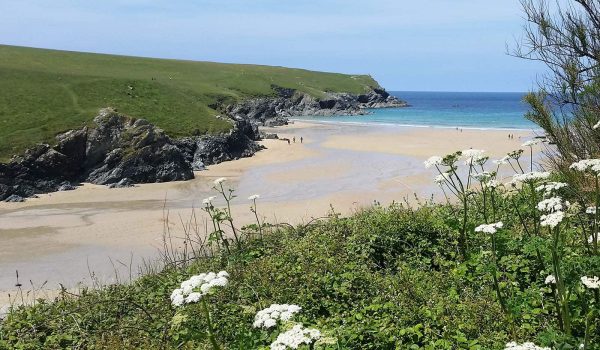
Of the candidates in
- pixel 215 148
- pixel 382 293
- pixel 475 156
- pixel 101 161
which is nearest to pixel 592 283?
pixel 382 293

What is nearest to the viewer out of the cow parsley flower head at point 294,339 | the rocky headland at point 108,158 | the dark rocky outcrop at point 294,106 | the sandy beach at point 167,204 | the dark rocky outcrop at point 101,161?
the cow parsley flower head at point 294,339

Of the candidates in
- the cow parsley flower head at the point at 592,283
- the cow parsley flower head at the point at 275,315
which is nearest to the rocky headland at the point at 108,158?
the cow parsley flower head at the point at 275,315

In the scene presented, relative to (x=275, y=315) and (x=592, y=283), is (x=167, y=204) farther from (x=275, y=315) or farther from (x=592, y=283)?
(x=592, y=283)

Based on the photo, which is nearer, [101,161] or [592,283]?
[592,283]

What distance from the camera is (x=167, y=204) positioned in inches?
1061

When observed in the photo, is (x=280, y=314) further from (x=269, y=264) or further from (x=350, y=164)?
(x=350, y=164)

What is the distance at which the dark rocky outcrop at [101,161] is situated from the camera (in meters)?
31.5

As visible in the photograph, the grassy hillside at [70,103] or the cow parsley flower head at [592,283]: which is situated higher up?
the grassy hillside at [70,103]

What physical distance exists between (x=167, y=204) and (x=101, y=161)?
11494 millimetres

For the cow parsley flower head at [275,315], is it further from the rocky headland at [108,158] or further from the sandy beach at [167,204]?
the rocky headland at [108,158]

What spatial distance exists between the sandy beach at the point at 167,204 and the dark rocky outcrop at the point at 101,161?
145 centimetres

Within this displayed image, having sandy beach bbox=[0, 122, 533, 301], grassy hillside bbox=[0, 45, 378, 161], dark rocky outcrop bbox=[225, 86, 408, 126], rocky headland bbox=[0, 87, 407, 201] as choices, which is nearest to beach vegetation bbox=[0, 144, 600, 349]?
sandy beach bbox=[0, 122, 533, 301]

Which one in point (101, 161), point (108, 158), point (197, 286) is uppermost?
point (197, 286)

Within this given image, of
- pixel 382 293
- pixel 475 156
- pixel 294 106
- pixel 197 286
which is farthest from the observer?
pixel 294 106
